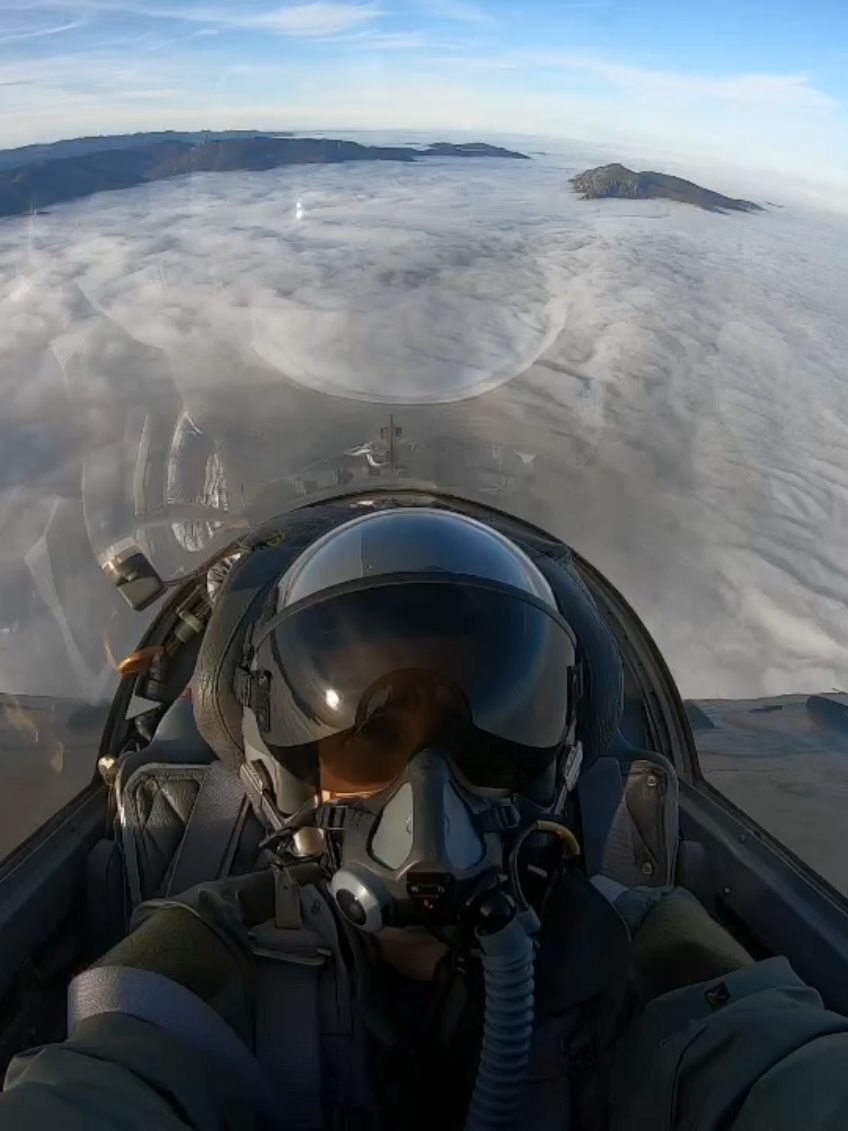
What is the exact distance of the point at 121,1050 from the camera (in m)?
0.96

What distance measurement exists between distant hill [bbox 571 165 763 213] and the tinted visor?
2914 millimetres

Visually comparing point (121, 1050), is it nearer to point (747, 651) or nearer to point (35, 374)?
point (35, 374)

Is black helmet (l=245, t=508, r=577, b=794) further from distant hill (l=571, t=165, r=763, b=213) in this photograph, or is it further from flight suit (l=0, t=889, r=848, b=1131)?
distant hill (l=571, t=165, r=763, b=213)

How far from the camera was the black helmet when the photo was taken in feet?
4.18

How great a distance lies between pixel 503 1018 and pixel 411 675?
17.2 inches

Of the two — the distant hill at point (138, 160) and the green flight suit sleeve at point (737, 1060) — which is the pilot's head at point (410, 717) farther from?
the distant hill at point (138, 160)

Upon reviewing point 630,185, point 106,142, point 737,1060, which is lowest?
point 737,1060

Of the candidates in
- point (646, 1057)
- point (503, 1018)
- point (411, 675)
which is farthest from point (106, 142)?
point (646, 1057)

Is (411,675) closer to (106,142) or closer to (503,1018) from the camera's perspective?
(503,1018)

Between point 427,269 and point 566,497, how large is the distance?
1023 millimetres

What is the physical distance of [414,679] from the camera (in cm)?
127

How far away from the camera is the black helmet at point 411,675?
128cm

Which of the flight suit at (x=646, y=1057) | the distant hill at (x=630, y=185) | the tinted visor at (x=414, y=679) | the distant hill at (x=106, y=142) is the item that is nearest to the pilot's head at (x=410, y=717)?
the tinted visor at (x=414, y=679)

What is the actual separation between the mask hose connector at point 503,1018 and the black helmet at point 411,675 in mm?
226
